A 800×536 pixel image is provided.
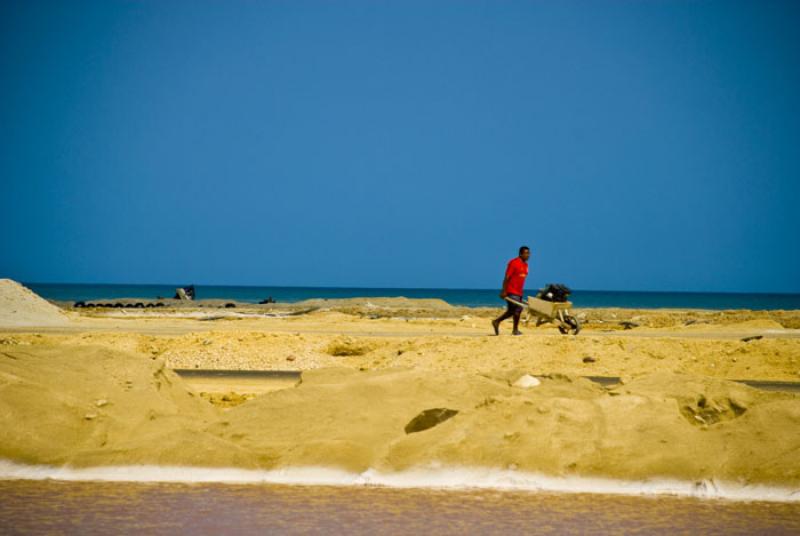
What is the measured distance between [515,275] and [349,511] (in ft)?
36.2

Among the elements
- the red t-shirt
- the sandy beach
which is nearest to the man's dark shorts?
the red t-shirt

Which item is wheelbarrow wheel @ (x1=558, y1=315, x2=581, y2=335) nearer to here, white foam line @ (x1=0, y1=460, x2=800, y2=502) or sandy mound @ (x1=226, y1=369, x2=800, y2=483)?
sandy mound @ (x1=226, y1=369, x2=800, y2=483)

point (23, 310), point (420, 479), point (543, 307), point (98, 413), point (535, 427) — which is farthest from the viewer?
point (23, 310)

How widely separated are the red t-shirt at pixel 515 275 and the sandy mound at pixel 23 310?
14176 mm

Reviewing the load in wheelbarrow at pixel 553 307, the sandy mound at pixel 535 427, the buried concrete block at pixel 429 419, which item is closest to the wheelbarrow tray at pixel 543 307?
the load in wheelbarrow at pixel 553 307

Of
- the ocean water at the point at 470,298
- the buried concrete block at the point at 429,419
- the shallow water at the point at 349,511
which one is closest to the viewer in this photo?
the shallow water at the point at 349,511

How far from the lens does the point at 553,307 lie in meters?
17.5

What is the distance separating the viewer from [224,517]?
5.54 m

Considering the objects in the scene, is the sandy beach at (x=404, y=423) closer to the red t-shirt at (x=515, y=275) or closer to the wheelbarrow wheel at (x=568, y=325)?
the red t-shirt at (x=515, y=275)

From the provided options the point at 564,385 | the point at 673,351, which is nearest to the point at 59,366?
the point at 564,385

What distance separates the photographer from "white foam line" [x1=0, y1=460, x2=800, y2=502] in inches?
244

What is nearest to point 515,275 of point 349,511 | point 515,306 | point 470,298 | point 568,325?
point 515,306

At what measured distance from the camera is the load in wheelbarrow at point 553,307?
17.4 meters

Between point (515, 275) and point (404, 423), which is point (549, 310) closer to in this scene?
point (515, 275)
